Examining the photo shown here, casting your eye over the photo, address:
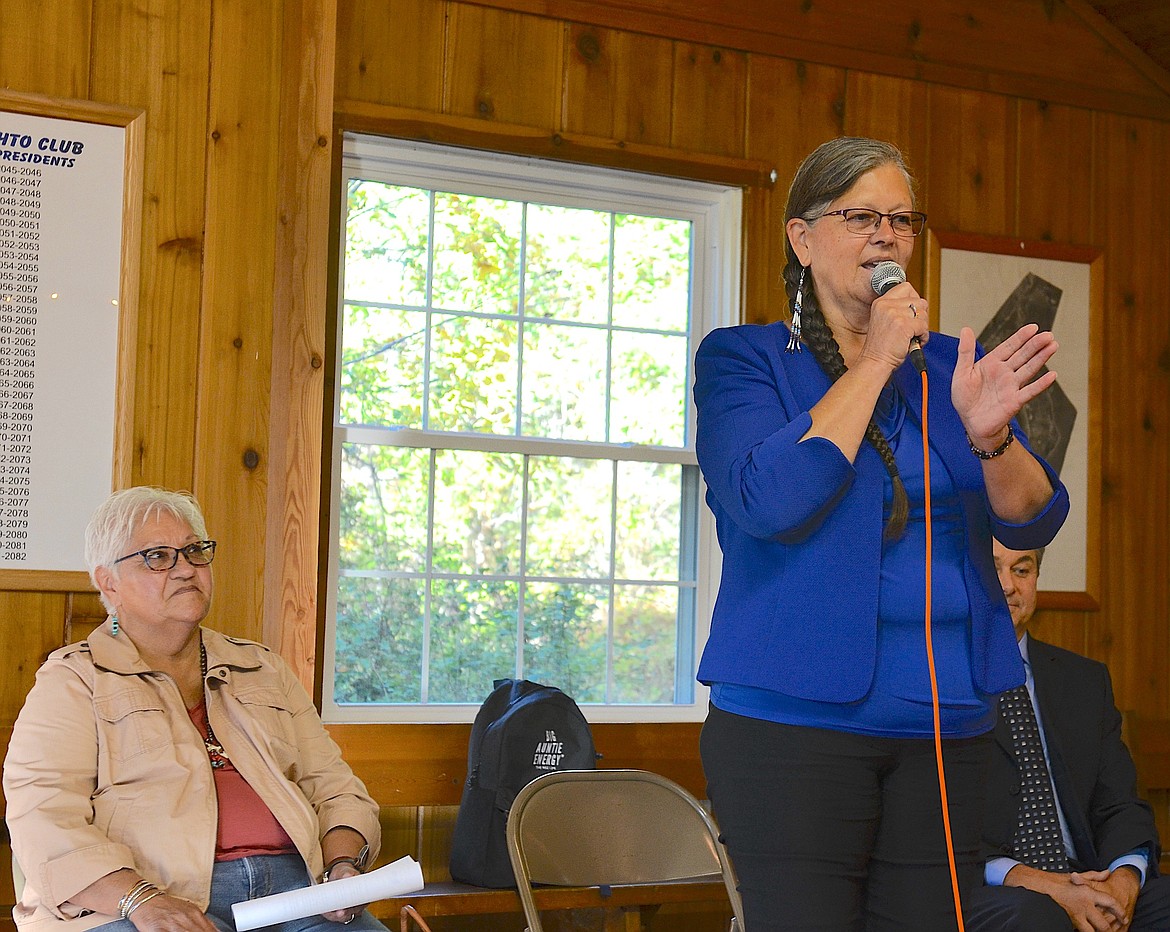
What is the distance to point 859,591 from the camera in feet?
4.37

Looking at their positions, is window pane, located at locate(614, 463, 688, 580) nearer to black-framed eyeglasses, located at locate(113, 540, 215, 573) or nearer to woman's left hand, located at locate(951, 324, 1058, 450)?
black-framed eyeglasses, located at locate(113, 540, 215, 573)

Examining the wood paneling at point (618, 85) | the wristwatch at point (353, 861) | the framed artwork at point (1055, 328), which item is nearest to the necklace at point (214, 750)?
the wristwatch at point (353, 861)

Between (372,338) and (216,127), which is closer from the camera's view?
(216,127)

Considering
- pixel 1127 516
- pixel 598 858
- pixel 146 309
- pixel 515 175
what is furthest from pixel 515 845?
pixel 1127 516

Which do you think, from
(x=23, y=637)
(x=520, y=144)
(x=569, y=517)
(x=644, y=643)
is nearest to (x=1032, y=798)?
(x=644, y=643)

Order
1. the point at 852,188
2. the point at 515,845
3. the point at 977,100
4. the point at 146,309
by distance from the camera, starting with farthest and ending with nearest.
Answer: the point at 977,100
the point at 146,309
the point at 515,845
the point at 852,188

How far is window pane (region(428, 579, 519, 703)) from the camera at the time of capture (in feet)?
11.3

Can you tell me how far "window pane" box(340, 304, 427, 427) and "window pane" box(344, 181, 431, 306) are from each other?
0.17 feet

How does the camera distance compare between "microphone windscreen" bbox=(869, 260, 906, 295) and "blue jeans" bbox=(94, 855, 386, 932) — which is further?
"blue jeans" bbox=(94, 855, 386, 932)

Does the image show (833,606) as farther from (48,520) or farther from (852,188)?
(48,520)

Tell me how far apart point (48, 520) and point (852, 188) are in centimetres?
221

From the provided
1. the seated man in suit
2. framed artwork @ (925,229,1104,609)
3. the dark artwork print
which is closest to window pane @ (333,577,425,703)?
the seated man in suit

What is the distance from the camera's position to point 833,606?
1.33 metres

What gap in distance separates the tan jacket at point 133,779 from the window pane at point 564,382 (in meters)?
1.22
